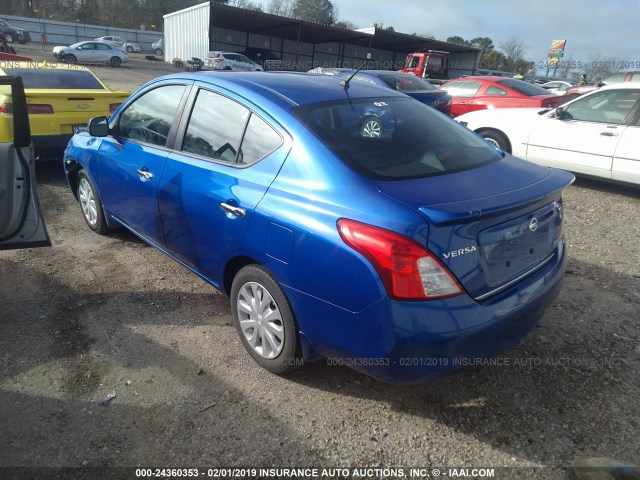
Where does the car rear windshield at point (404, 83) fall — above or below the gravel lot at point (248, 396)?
above

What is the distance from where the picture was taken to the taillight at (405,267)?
200 cm

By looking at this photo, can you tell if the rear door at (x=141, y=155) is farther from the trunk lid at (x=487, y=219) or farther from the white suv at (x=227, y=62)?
the white suv at (x=227, y=62)

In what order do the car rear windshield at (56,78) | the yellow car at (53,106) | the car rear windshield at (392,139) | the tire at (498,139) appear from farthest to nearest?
1. the tire at (498,139)
2. the car rear windshield at (56,78)
3. the yellow car at (53,106)
4. the car rear windshield at (392,139)

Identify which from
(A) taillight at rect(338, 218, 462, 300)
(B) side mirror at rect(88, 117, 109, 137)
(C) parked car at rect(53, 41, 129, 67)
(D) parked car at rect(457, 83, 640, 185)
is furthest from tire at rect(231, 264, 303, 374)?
(C) parked car at rect(53, 41, 129, 67)

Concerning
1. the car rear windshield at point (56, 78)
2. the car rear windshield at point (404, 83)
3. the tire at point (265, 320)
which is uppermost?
the car rear windshield at point (404, 83)

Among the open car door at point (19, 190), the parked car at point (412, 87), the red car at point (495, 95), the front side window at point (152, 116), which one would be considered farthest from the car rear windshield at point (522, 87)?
the open car door at point (19, 190)

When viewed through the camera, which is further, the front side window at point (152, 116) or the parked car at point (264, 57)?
the parked car at point (264, 57)

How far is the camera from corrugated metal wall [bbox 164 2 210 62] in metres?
32.5

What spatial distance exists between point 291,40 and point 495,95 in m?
35.0

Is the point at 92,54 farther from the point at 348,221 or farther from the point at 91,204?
the point at 348,221

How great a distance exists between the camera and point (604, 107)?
21.3 feet

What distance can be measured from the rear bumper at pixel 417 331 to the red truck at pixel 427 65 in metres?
24.1

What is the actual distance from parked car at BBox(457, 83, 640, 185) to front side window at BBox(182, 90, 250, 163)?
18.2 ft

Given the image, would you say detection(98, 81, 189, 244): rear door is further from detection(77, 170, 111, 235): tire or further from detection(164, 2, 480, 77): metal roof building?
Result: detection(164, 2, 480, 77): metal roof building
